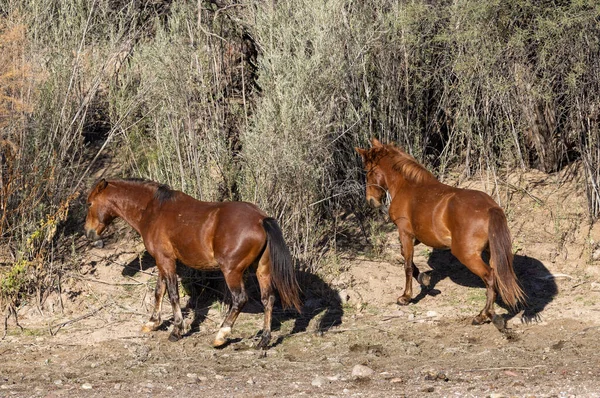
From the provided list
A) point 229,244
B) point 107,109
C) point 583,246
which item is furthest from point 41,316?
point 583,246

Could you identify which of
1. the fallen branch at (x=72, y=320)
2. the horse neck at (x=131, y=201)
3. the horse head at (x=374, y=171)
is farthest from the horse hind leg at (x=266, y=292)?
the horse head at (x=374, y=171)

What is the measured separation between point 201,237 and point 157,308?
883 millimetres

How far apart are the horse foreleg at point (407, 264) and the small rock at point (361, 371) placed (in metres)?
1.86

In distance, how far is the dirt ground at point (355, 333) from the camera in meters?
6.01

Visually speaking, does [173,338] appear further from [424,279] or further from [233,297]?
[424,279]

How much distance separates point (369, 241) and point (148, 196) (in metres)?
2.87

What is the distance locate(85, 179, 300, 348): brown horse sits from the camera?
22.8 feet

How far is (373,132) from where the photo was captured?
1017 centimetres

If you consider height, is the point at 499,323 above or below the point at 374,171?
below

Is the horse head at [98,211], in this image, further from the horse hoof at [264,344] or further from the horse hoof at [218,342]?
the horse hoof at [264,344]

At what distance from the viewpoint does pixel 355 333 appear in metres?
7.48

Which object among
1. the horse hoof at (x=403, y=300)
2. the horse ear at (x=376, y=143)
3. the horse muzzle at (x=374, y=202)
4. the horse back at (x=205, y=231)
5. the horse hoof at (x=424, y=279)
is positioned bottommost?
the horse hoof at (x=403, y=300)

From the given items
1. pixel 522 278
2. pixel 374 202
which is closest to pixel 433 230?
pixel 374 202

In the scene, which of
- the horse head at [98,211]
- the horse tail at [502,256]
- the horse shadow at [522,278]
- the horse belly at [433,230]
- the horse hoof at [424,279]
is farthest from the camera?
the horse hoof at [424,279]
